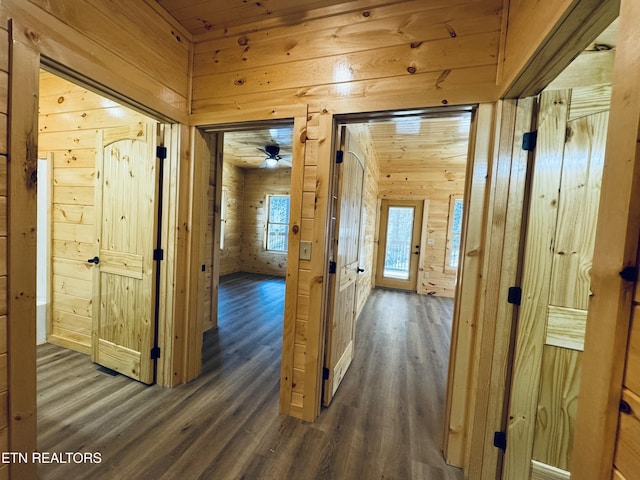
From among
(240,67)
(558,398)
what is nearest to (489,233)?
(558,398)

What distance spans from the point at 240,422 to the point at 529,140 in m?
2.41

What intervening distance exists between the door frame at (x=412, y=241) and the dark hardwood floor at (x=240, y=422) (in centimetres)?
303

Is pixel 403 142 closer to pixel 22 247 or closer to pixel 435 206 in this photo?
pixel 435 206

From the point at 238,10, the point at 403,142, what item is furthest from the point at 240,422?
the point at 403,142

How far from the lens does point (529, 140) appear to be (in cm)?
128

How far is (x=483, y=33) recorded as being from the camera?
138cm

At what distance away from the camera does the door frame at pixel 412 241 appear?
222 inches

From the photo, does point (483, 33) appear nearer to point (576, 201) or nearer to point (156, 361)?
point (576, 201)

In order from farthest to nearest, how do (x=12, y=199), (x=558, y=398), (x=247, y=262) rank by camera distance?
(x=247, y=262)
(x=558, y=398)
(x=12, y=199)

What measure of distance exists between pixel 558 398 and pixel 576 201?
0.98 metres

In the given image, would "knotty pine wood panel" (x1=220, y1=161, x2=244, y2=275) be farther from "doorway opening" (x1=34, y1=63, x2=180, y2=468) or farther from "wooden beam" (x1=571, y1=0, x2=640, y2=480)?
"wooden beam" (x1=571, y1=0, x2=640, y2=480)

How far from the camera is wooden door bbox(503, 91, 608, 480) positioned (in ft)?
3.90

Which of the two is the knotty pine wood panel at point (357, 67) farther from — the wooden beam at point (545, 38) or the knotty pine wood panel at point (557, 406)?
the knotty pine wood panel at point (557, 406)

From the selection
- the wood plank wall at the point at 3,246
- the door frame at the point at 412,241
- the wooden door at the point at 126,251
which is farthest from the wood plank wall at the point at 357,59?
the door frame at the point at 412,241
